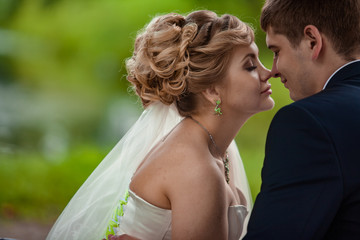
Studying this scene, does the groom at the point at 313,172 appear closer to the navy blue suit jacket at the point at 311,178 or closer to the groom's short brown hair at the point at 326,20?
the navy blue suit jacket at the point at 311,178

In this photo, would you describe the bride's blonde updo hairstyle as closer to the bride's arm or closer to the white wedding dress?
the bride's arm

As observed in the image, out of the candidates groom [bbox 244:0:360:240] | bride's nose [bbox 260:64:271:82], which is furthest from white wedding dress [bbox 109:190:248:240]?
groom [bbox 244:0:360:240]

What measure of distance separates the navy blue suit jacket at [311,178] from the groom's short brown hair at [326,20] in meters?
0.37

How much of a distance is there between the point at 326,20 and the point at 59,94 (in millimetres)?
4787

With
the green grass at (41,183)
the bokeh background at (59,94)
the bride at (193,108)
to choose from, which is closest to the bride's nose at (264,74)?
the bride at (193,108)

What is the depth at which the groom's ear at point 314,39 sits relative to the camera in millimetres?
1707

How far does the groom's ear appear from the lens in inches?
67.2

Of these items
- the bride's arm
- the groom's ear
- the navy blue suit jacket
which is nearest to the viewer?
the navy blue suit jacket

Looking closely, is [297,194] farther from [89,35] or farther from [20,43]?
[20,43]

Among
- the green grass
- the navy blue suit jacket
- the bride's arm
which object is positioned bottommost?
the green grass

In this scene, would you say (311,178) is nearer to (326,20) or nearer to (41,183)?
(326,20)

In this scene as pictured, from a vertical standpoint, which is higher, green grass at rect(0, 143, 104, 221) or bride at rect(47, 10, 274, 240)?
bride at rect(47, 10, 274, 240)

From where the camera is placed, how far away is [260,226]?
1397mm

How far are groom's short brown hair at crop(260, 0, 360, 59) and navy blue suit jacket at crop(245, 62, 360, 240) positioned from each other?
0.37 metres
